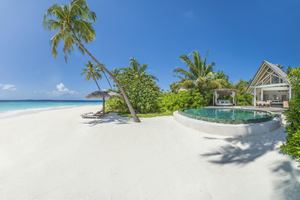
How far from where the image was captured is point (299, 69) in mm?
4008

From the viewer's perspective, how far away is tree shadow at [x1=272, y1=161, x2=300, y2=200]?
411 centimetres

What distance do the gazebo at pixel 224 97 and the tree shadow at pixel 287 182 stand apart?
57.4ft

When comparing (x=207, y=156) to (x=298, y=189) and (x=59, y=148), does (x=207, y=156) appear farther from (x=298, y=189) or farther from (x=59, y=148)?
(x=59, y=148)

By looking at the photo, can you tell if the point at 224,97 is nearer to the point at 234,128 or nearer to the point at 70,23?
the point at 234,128

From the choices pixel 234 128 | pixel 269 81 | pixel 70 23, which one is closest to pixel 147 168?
pixel 234 128

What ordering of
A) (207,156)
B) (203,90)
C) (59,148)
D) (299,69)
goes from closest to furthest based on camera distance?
1. (299,69)
2. (207,156)
3. (59,148)
4. (203,90)

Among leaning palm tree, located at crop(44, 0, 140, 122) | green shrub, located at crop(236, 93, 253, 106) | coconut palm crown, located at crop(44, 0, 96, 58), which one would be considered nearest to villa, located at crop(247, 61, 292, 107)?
green shrub, located at crop(236, 93, 253, 106)

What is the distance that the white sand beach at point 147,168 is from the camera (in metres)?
4.35

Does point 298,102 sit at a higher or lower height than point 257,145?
higher

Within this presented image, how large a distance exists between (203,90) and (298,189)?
712 inches

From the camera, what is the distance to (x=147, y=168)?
5.66m

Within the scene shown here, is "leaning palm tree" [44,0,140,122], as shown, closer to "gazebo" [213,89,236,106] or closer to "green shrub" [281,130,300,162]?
"green shrub" [281,130,300,162]

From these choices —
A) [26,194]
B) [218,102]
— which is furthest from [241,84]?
[26,194]

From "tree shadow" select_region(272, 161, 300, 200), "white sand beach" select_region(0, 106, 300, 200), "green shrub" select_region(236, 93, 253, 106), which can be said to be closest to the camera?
"tree shadow" select_region(272, 161, 300, 200)
